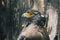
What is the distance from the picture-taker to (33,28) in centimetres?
133

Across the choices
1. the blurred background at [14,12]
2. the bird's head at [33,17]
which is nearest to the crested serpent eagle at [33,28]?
the bird's head at [33,17]

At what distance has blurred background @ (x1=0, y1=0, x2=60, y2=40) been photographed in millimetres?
1578

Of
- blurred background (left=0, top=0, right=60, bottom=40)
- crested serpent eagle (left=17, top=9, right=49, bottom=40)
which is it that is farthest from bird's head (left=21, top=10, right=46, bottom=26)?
blurred background (left=0, top=0, right=60, bottom=40)

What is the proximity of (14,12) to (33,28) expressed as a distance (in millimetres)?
525

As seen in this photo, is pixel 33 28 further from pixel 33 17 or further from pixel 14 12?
pixel 14 12

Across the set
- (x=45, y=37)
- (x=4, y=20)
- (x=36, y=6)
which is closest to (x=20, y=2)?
(x=36, y=6)

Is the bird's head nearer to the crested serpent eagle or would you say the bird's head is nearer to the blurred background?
the crested serpent eagle

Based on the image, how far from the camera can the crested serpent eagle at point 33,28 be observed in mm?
1272

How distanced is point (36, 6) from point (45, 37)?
315mm

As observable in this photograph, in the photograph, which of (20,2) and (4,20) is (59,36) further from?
(4,20)

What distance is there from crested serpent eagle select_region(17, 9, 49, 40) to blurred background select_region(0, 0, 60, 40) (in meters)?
0.10

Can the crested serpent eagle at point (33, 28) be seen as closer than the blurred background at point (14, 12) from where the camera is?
Yes

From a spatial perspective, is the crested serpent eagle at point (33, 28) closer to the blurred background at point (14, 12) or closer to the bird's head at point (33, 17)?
the bird's head at point (33, 17)

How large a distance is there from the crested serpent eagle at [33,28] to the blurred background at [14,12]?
104 mm
